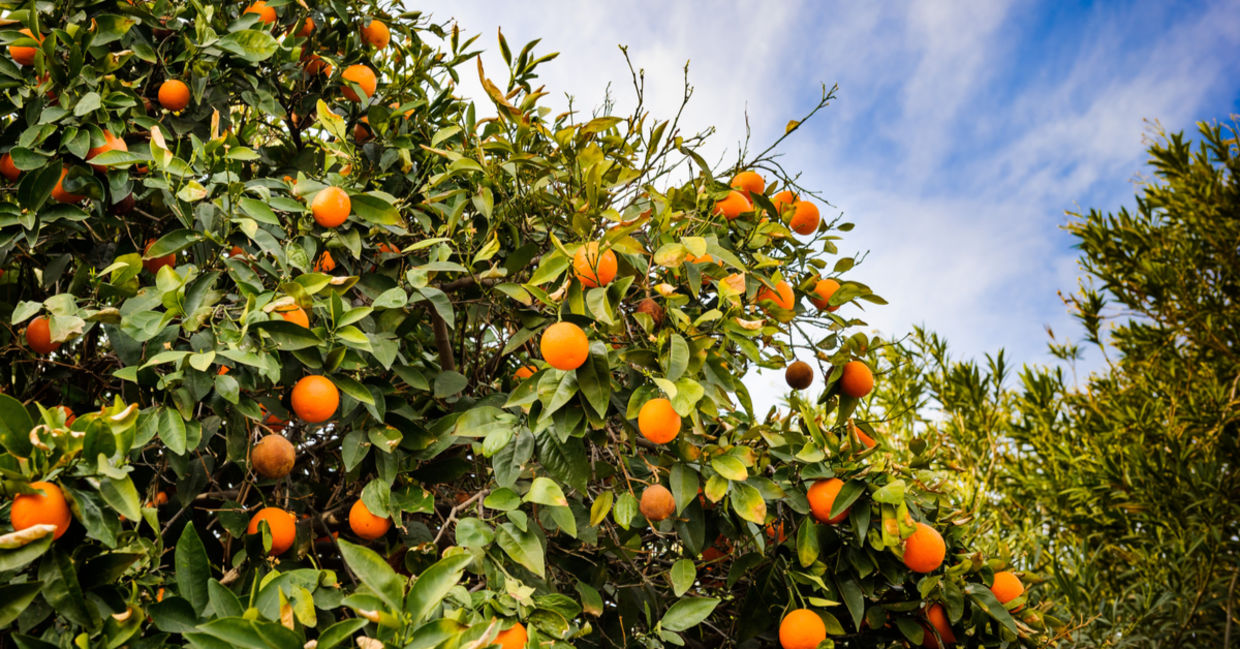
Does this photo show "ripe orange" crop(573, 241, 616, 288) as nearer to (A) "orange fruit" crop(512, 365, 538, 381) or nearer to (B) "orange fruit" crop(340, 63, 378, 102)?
(A) "orange fruit" crop(512, 365, 538, 381)

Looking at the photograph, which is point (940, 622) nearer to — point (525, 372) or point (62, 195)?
point (525, 372)

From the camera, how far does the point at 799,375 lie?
1760mm

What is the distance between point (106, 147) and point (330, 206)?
17.7 inches

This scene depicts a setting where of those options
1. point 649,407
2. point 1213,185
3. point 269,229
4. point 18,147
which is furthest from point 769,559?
point 1213,185

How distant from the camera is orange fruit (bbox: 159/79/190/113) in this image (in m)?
1.70

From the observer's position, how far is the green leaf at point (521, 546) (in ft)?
3.94

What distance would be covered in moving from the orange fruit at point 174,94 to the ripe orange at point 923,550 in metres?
1.81

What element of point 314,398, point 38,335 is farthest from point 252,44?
point 314,398

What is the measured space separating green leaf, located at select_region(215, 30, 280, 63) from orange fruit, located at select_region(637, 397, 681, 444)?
119cm

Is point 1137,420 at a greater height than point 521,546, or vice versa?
point 1137,420

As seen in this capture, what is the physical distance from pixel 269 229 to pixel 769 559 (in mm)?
1217

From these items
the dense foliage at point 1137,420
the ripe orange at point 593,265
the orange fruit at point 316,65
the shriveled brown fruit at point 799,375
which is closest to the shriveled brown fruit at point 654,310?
the ripe orange at point 593,265

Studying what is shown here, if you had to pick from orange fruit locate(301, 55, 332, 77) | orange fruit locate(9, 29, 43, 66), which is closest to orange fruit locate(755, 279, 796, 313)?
orange fruit locate(301, 55, 332, 77)

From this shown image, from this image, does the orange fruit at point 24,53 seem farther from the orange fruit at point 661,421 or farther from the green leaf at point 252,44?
the orange fruit at point 661,421
